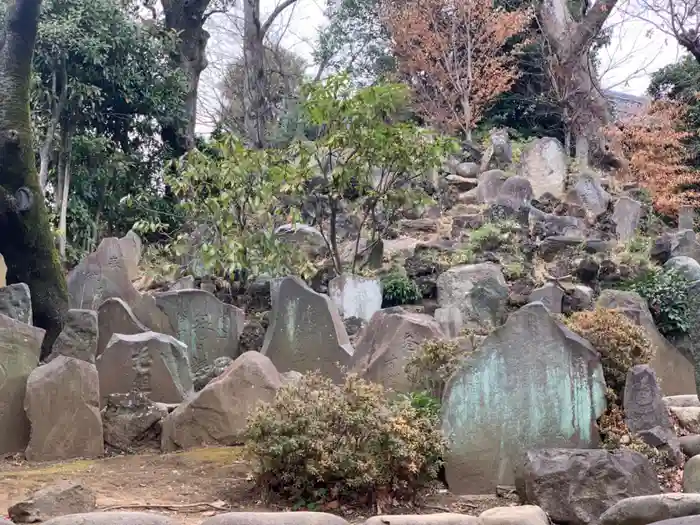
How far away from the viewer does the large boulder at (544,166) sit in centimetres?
1669

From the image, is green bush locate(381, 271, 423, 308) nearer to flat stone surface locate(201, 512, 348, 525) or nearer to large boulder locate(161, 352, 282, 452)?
large boulder locate(161, 352, 282, 452)

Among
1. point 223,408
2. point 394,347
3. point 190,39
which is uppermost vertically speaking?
point 190,39

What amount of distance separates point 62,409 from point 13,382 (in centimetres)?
48

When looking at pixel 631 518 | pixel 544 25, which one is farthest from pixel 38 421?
pixel 544 25

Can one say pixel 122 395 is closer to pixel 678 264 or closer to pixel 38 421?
pixel 38 421

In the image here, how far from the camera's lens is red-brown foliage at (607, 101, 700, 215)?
17.6 metres

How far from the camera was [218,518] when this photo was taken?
10.6 feet

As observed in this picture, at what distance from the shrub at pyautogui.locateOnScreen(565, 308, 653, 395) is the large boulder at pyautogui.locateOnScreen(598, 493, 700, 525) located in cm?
163

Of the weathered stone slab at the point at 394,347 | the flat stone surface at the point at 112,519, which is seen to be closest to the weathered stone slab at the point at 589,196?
the weathered stone slab at the point at 394,347

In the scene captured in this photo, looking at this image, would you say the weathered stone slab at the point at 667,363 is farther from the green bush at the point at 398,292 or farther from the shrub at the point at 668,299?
the green bush at the point at 398,292

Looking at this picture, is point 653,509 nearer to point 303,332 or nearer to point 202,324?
point 303,332

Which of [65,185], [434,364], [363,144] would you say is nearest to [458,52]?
[65,185]

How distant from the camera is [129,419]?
5.65 meters

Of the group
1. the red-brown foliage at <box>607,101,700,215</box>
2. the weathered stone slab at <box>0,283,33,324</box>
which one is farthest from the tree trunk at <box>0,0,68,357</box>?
the red-brown foliage at <box>607,101,700,215</box>
